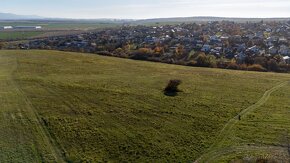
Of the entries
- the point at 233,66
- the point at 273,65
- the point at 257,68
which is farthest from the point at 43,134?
the point at 273,65

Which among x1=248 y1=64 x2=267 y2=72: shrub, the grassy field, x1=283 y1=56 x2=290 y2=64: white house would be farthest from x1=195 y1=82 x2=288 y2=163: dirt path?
x1=283 y1=56 x2=290 y2=64: white house

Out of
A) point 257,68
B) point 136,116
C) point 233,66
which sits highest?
point 233,66

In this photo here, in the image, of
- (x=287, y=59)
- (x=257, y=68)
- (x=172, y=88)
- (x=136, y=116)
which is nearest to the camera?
(x=136, y=116)

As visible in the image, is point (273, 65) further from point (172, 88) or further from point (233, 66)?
point (172, 88)

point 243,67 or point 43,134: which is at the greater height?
point 243,67

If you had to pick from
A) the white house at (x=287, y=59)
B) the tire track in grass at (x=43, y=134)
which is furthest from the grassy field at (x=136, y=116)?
the white house at (x=287, y=59)

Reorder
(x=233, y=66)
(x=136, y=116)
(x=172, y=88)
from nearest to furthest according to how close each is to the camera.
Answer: (x=136, y=116), (x=172, y=88), (x=233, y=66)

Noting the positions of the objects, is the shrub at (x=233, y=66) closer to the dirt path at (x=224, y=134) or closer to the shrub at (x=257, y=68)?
the shrub at (x=257, y=68)
